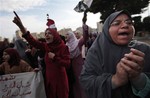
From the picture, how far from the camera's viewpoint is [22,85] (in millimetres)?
5551

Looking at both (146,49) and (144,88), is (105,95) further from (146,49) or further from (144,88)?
(146,49)

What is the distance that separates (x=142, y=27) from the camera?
36.9 meters

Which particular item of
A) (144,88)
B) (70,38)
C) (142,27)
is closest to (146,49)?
(144,88)

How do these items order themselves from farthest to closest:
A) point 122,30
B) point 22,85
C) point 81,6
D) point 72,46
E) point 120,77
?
point 81,6
point 72,46
point 22,85
point 122,30
point 120,77

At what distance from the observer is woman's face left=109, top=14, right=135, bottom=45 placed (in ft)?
7.87

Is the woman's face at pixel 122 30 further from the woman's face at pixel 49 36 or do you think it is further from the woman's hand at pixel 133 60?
the woman's face at pixel 49 36

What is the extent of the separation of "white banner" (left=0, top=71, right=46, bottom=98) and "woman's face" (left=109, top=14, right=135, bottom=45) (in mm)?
3268

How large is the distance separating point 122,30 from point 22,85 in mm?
3441

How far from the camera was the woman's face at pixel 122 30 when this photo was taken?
240cm

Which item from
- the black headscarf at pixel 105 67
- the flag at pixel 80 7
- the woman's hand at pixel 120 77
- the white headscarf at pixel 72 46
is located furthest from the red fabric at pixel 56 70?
the flag at pixel 80 7

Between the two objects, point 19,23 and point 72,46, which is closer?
point 19,23

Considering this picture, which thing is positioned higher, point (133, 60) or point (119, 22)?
point (119, 22)

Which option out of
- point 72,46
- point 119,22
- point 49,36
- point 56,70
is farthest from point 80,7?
point 119,22

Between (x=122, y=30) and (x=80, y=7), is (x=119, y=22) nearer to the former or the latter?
(x=122, y=30)
